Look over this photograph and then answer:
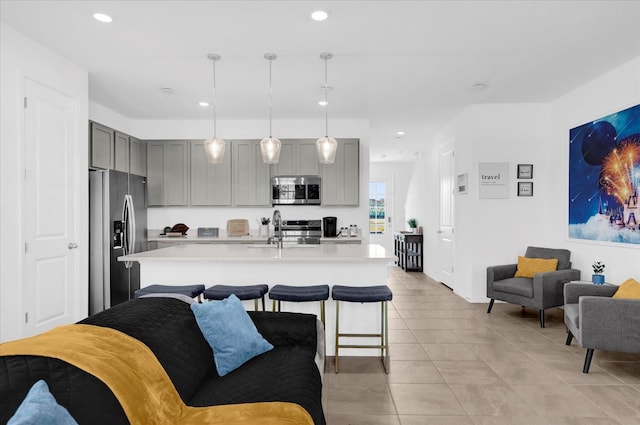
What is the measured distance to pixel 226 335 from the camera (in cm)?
216

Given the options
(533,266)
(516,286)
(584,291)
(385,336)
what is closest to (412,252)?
(533,266)

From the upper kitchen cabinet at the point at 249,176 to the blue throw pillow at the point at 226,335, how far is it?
405 cm

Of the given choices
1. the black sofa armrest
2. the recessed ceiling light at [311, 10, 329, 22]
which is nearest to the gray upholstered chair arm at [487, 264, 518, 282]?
the black sofa armrest

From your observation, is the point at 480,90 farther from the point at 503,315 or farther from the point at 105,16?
the point at 105,16

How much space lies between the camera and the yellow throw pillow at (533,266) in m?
4.96

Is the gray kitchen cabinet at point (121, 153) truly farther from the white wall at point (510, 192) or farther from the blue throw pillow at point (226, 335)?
the white wall at point (510, 192)

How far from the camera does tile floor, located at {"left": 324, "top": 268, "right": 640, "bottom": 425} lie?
2.59 meters

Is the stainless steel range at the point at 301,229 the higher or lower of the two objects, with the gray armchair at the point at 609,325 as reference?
higher

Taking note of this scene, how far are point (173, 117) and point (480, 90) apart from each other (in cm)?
454

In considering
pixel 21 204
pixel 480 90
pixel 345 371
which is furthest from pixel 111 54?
pixel 480 90

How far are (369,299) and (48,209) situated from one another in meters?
3.07

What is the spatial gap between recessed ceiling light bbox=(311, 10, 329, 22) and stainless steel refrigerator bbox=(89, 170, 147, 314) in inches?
124

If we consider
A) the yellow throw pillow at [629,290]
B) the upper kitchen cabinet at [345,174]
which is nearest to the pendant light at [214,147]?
the upper kitchen cabinet at [345,174]

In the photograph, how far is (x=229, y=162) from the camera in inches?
248
